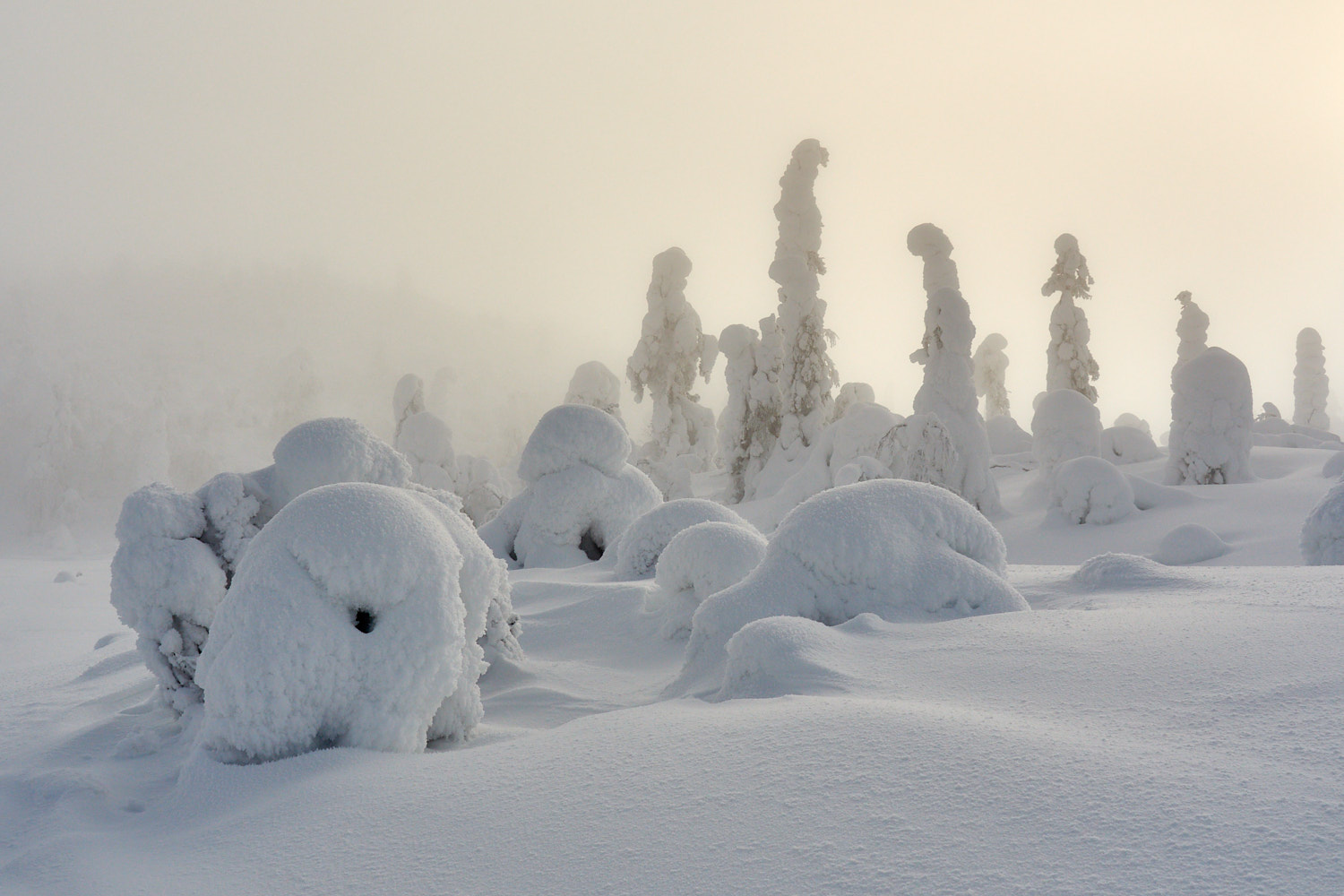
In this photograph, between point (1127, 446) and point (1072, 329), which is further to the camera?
point (1072, 329)

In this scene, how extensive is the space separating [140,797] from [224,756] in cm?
42

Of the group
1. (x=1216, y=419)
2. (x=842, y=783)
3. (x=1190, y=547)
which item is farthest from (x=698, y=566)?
(x=1216, y=419)

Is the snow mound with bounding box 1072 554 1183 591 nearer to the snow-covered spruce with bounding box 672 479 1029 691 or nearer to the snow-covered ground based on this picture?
the snow-covered ground

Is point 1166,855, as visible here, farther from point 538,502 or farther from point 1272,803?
A: point 538,502

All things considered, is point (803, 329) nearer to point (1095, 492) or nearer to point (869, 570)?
point (1095, 492)

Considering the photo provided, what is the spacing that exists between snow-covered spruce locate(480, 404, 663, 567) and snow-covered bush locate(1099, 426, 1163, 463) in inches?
590

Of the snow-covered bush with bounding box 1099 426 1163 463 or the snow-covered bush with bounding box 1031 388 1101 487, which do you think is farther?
the snow-covered bush with bounding box 1099 426 1163 463

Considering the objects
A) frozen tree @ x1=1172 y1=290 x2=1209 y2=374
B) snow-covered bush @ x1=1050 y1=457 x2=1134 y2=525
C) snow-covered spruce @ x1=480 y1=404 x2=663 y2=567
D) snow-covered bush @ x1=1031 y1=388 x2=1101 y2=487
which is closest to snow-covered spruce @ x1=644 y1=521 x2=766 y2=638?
snow-covered spruce @ x1=480 y1=404 x2=663 y2=567

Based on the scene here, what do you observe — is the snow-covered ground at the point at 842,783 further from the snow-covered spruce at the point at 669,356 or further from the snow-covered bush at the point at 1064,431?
the snow-covered spruce at the point at 669,356

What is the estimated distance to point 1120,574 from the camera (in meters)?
5.07

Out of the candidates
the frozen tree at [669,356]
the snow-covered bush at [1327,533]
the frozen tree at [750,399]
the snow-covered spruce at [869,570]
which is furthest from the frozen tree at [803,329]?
the snow-covered spruce at [869,570]

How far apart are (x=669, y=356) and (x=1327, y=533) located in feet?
75.4

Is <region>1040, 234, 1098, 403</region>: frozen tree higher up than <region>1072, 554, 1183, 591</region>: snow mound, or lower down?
higher up

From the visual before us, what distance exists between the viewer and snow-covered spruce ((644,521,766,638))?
6.00m
